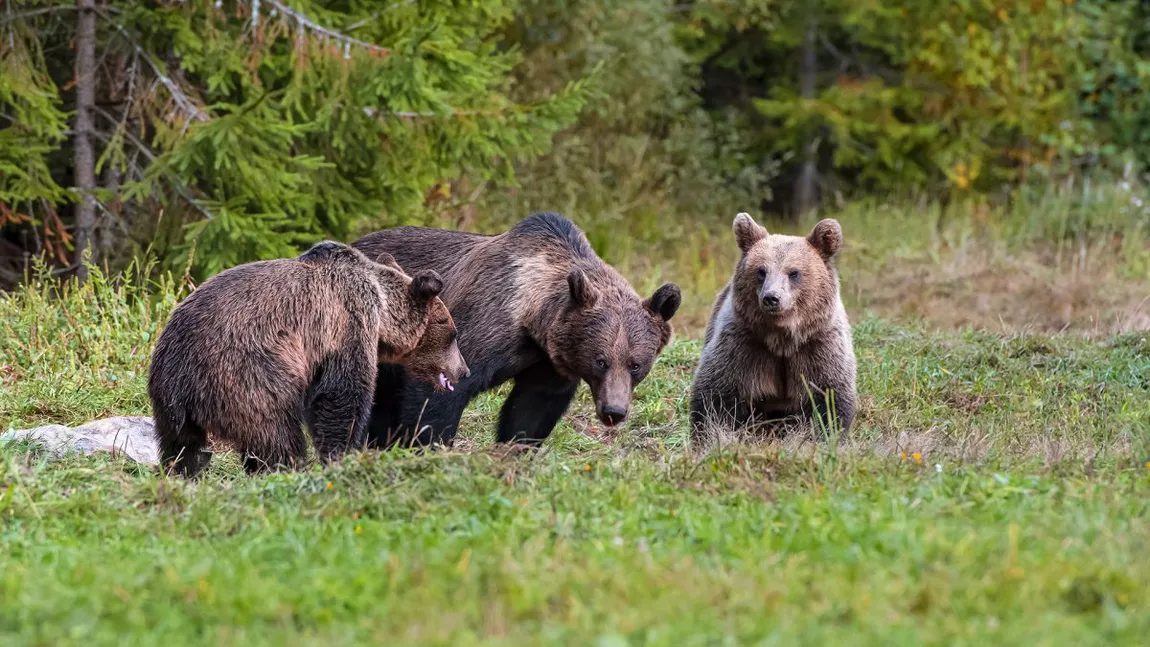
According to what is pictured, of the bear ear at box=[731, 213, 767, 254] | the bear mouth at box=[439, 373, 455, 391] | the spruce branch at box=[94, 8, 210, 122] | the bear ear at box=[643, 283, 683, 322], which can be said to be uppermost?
the spruce branch at box=[94, 8, 210, 122]

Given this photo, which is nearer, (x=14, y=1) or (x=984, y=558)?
(x=984, y=558)

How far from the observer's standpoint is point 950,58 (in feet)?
52.2

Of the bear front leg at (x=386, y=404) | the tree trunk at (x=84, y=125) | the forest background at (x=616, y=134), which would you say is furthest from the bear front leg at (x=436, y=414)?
the tree trunk at (x=84, y=125)

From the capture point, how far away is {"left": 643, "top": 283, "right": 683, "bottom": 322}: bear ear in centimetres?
639

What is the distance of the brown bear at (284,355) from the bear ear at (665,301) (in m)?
0.92

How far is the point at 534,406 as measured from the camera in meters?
6.83

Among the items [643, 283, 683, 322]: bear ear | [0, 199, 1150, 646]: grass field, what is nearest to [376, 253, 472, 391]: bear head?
[0, 199, 1150, 646]: grass field

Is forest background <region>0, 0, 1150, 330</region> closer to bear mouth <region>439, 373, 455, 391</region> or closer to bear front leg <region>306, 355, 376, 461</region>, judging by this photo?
bear mouth <region>439, 373, 455, 391</region>

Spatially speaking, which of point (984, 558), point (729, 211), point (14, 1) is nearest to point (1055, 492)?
point (984, 558)

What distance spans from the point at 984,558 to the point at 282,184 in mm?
7241

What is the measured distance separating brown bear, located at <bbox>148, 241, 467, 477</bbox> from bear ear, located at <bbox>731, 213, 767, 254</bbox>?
153 centimetres

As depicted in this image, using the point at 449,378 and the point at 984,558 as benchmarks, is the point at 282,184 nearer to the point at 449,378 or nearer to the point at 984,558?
the point at 449,378

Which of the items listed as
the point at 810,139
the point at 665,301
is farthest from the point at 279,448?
the point at 810,139

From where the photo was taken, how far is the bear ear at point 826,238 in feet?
21.9
